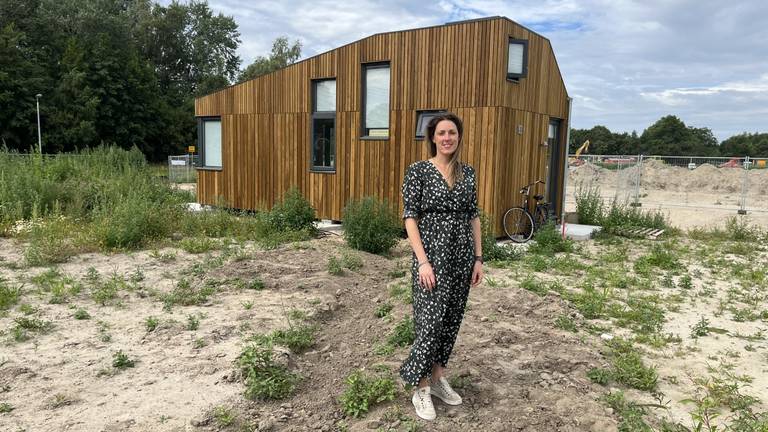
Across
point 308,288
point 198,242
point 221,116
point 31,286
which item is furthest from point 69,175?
point 308,288

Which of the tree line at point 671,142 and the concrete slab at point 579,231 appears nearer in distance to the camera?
the concrete slab at point 579,231

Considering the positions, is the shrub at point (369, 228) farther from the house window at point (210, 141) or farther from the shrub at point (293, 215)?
the house window at point (210, 141)

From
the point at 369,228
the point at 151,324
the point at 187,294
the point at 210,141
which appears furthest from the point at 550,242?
the point at 210,141

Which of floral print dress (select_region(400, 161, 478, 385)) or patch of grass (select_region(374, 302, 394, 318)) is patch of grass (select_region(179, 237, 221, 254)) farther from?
floral print dress (select_region(400, 161, 478, 385))

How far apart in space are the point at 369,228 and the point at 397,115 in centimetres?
295

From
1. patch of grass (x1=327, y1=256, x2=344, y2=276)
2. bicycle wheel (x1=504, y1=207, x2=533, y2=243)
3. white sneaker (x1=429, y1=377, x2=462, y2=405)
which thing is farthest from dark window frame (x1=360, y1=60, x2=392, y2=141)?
white sneaker (x1=429, y1=377, x2=462, y2=405)

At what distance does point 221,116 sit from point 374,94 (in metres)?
4.48

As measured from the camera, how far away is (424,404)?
3.10m

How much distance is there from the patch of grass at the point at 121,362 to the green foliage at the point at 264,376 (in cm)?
75

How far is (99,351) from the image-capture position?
13.4 feet

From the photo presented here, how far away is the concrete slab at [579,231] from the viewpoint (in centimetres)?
1022

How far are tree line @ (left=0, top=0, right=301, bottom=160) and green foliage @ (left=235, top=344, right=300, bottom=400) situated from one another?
1461 inches

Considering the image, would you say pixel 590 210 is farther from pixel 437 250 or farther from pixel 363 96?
pixel 437 250

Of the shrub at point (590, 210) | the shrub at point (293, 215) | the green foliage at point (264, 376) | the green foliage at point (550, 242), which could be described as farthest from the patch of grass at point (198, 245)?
the shrub at point (590, 210)
